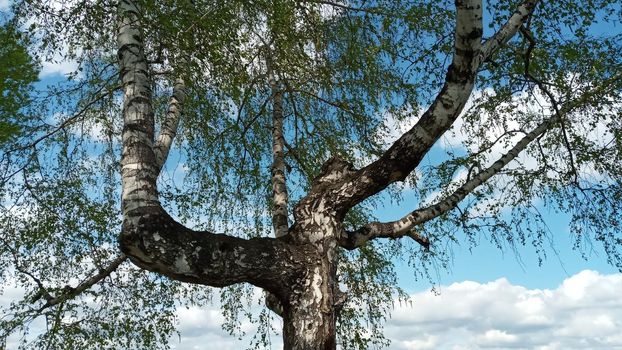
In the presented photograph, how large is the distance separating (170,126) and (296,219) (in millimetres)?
2035

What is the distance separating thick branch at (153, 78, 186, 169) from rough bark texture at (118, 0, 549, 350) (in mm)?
43

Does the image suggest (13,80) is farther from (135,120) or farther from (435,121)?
(435,121)

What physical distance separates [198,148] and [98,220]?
73.4 inches

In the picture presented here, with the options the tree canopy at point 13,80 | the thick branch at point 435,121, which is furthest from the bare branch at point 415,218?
the tree canopy at point 13,80

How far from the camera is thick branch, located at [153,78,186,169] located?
669 centimetres

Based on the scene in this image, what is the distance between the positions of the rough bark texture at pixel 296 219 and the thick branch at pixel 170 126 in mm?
43

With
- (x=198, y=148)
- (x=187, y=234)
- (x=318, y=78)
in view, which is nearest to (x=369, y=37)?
(x=318, y=78)

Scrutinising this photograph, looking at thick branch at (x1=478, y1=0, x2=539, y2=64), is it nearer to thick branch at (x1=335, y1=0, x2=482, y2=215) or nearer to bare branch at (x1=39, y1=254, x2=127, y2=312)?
thick branch at (x1=335, y1=0, x2=482, y2=215)

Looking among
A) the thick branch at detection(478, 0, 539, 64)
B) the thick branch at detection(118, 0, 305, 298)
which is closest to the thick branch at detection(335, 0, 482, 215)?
the thick branch at detection(478, 0, 539, 64)

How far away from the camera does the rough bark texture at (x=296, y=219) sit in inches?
204

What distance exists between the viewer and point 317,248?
597 cm

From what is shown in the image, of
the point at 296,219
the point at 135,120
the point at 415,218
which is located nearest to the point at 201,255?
the point at 296,219

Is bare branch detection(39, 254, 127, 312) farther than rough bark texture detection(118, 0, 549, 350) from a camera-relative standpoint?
Yes

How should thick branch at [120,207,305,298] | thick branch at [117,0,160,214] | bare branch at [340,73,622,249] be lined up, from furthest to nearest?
bare branch at [340,73,622,249]
thick branch at [117,0,160,214]
thick branch at [120,207,305,298]
